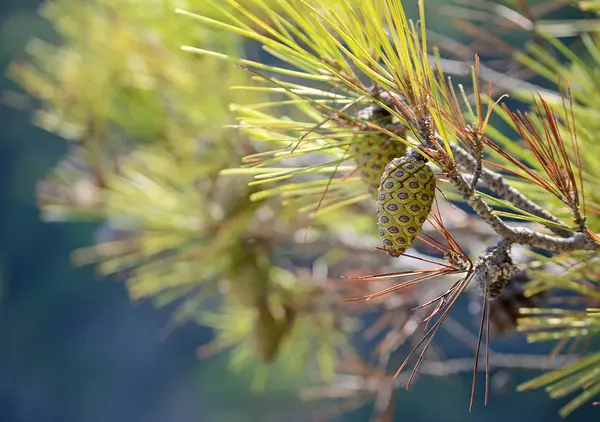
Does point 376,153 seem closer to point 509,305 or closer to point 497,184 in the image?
point 497,184

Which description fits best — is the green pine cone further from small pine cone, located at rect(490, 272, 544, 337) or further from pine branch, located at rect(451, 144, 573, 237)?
small pine cone, located at rect(490, 272, 544, 337)

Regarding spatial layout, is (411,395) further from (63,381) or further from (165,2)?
(165,2)

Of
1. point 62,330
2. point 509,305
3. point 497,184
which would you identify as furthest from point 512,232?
point 62,330

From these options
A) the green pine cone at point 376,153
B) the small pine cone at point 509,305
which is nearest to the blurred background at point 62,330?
the small pine cone at point 509,305

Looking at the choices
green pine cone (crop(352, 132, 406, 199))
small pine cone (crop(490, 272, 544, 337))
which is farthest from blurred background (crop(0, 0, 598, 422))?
green pine cone (crop(352, 132, 406, 199))

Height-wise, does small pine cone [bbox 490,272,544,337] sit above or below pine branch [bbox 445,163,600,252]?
below

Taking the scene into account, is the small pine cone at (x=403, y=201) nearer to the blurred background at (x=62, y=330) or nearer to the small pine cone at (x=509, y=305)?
the small pine cone at (x=509, y=305)
